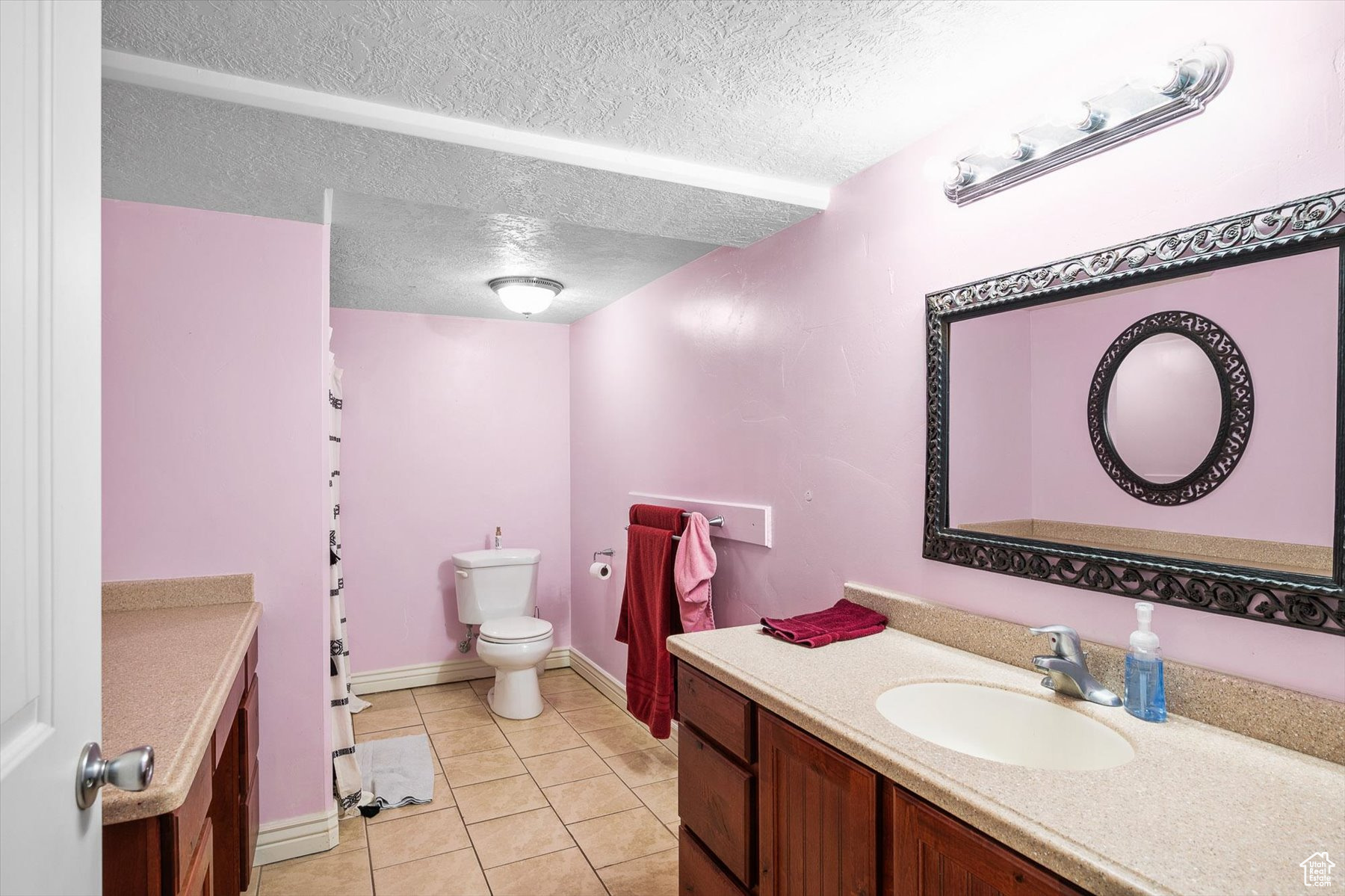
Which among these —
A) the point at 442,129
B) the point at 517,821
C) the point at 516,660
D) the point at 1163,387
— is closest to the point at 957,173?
the point at 1163,387

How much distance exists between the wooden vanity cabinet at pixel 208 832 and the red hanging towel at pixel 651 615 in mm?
1355

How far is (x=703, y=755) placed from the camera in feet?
5.60

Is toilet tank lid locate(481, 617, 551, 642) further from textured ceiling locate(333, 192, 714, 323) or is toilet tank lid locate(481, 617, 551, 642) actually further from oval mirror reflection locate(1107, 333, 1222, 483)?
oval mirror reflection locate(1107, 333, 1222, 483)

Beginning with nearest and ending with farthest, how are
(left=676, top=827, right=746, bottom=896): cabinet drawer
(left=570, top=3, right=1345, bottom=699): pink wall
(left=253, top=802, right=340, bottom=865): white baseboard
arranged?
(left=570, top=3, right=1345, bottom=699): pink wall, (left=676, top=827, right=746, bottom=896): cabinet drawer, (left=253, top=802, right=340, bottom=865): white baseboard

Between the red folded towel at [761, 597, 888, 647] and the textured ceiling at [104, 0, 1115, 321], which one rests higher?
the textured ceiling at [104, 0, 1115, 321]

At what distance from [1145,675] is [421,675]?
11.8ft

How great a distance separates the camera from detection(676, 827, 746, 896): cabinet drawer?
1613 millimetres

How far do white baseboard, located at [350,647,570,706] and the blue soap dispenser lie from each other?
3.06 meters

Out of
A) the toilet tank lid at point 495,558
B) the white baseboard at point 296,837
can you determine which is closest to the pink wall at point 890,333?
the toilet tank lid at point 495,558

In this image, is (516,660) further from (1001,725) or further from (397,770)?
(1001,725)

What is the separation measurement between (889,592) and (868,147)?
1.17m

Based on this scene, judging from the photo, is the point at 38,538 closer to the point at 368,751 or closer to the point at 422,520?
the point at 368,751

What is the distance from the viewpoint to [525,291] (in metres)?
3.26

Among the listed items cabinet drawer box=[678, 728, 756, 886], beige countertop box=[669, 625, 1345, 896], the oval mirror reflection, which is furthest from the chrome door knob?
the oval mirror reflection
